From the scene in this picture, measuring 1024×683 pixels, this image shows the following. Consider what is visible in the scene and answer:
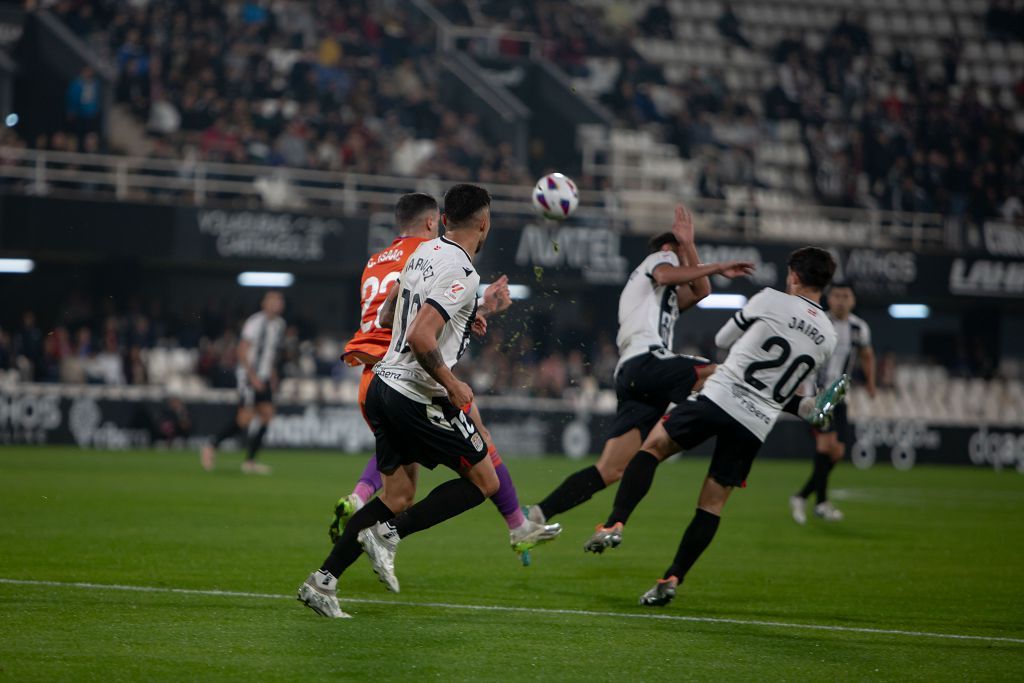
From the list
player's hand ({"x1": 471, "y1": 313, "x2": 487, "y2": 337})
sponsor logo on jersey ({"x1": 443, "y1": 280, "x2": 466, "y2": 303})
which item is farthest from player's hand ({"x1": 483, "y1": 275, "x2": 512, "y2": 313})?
sponsor logo on jersey ({"x1": 443, "y1": 280, "x2": 466, "y2": 303})

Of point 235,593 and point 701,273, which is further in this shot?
point 701,273

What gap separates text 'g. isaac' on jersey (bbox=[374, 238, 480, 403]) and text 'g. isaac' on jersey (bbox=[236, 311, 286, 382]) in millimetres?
10504

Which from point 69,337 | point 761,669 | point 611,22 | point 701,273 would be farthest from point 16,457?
point 611,22

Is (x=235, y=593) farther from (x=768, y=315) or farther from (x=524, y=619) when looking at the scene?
(x=768, y=315)

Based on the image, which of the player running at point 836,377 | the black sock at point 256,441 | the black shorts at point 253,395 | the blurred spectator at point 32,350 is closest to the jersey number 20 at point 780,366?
the player running at point 836,377

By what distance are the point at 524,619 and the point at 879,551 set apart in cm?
514

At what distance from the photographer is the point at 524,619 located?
7043 millimetres

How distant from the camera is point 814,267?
790cm

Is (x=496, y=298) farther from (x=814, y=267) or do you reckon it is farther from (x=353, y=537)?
(x=814, y=267)

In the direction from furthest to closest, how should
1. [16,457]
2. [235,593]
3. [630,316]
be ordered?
[16,457]
[630,316]
[235,593]

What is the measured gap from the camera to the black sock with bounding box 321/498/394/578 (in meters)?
6.69

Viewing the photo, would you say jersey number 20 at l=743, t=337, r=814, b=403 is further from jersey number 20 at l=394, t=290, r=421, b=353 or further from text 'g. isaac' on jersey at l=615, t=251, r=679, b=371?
jersey number 20 at l=394, t=290, r=421, b=353

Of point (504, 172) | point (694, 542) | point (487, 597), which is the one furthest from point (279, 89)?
point (694, 542)

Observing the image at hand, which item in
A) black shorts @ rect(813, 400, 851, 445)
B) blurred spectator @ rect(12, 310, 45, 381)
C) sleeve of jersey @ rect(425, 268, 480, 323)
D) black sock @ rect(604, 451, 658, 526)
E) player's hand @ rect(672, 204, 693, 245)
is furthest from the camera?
blurred spectator @ rect(12, 310, 45, 381)
